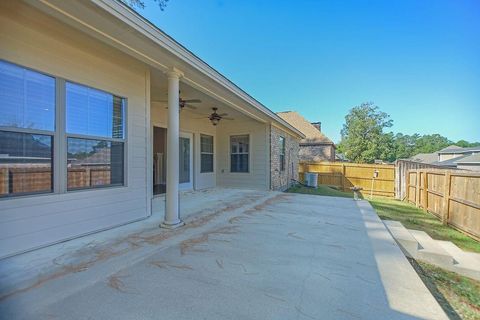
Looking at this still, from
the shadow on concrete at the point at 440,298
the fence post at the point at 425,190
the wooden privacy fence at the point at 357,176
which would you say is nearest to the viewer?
the shadow on concrete at the point at 440,298

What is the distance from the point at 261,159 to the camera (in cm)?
923

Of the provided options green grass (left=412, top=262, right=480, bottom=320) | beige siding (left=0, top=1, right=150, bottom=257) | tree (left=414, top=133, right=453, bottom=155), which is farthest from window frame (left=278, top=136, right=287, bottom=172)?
tree (left=414, top=133, right=453, bottom=155)

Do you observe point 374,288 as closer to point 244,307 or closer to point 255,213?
A: point 244,307

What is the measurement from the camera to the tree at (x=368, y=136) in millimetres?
27719

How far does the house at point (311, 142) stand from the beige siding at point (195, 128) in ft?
45.3

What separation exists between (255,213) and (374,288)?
3186mm

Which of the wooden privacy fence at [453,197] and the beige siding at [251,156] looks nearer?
the wooden privacy fence at [453,197]

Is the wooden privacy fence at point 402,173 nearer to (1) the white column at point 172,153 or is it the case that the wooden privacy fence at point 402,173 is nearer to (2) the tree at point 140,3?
(1) the white column at point 172,153

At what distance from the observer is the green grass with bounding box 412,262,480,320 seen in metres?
2.38

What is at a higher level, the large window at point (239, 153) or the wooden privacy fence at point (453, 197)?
the large window at point (239, 153)

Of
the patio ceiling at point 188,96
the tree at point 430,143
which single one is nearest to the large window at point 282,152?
the patio ceiling at point 188,96

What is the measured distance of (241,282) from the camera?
2.30 m

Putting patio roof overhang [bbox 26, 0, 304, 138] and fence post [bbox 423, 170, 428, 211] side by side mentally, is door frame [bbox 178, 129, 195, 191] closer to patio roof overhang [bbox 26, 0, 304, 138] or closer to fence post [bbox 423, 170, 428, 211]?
patio roof overhang [bbox 26, 0, 304, 138]

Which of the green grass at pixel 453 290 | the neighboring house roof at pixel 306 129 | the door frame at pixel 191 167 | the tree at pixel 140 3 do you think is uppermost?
the tree at pixel 140 3
